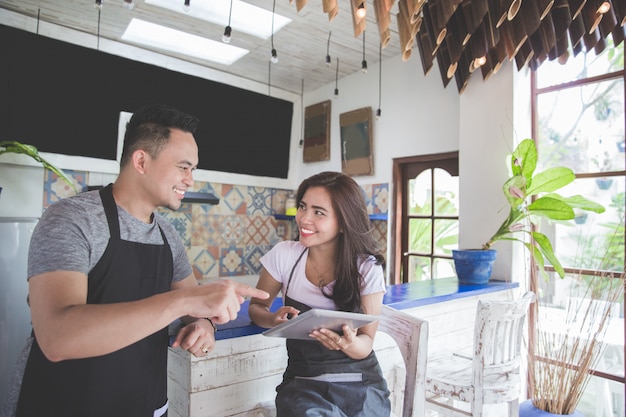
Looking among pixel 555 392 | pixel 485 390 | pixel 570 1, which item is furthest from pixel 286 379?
pixel 570 1

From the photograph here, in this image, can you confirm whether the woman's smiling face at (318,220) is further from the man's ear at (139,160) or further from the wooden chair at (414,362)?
the man's ear at (139,160)

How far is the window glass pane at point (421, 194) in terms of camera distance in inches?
163

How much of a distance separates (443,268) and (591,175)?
4.76 feet

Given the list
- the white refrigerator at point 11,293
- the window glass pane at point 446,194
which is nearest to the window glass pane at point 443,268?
the window glass pane at point 446,194

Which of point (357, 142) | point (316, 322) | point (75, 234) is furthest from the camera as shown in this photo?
point (357, 142)

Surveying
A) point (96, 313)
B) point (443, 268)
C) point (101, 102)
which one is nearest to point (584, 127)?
point (443, 268)

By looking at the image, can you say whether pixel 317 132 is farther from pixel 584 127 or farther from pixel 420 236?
pixel 584 127

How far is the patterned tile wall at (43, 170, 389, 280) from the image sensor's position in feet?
15.0

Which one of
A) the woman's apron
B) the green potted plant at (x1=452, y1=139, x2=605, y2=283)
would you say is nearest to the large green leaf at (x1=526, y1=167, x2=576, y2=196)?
the green potted plant at (x1=452, y1=139, x2=605, y2=283)

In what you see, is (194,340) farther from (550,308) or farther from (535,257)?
(550,308)

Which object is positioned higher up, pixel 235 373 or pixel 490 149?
pixel 490 149

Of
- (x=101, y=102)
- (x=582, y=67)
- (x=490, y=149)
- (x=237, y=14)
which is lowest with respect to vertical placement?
(x=490, y=149)

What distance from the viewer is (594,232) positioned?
3.04m

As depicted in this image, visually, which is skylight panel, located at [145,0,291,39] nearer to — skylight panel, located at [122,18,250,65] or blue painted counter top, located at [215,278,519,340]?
skylight panel, located at [122,18,250,65]
